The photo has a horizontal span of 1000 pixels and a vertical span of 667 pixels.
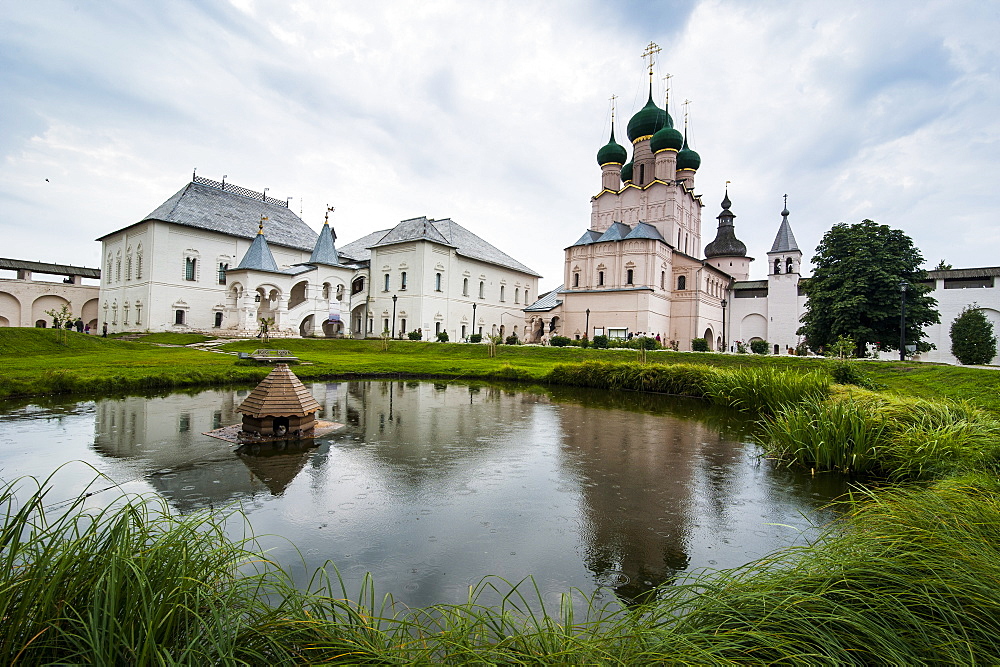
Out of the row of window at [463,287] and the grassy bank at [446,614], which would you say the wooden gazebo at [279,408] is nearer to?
the grassy bank at [446,614]

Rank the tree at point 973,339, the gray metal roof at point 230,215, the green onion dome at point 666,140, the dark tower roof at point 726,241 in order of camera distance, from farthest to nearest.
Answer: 1. the dark tower roof at point 726,241
2. the green onion dome at point 666,140
3. the gray metal roof at point 230,215
4. the tree at point 973,339

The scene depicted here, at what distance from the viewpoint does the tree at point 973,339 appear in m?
28.7

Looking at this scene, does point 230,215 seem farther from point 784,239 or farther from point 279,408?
point 784,239

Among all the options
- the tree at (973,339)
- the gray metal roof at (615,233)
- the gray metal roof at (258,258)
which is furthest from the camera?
the gray metal roof at (615,233)

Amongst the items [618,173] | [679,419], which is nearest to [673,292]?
[618,173]

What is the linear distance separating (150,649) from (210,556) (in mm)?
639

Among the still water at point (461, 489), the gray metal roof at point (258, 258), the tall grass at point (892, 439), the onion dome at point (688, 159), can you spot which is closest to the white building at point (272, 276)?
the gray metal roof at point (258, 258)

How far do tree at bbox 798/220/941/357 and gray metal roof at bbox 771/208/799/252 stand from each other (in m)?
17.8

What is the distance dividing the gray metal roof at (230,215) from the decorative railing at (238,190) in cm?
31

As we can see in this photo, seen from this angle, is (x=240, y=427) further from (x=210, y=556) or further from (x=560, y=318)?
(x=560, y=318)

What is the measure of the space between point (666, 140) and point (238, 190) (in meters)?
39.1

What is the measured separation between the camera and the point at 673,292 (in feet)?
139

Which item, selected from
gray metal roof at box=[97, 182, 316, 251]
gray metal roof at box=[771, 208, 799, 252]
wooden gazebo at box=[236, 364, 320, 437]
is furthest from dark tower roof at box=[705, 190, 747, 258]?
wooden gazebo at box=[236, 364, 320, 437]

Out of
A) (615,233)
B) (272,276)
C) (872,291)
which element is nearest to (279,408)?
(872,291)
